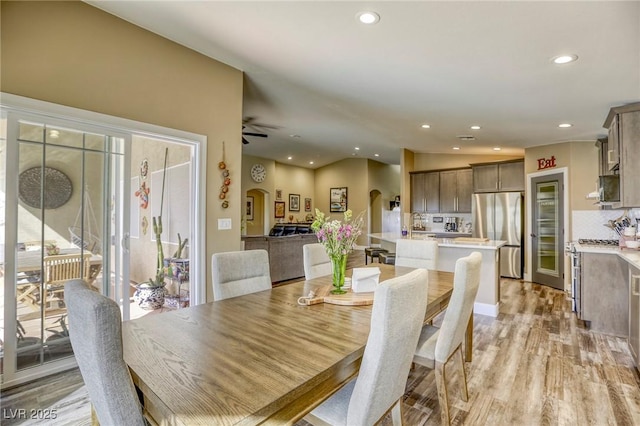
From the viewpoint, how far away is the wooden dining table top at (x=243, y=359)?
0.88 m

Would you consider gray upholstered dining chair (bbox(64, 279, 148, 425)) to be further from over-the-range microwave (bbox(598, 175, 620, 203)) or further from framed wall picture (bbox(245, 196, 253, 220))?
framed wall picture (bbox(245, 196, 253, 220))

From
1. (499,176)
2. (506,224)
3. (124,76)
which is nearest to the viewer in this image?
(124,76)

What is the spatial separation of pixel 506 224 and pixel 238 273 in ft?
18.4

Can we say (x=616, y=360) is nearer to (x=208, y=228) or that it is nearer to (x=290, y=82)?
(x=208, y=228)

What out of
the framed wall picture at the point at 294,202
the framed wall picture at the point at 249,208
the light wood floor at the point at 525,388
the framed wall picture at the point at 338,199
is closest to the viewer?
the light wood floor at the point at 525,388

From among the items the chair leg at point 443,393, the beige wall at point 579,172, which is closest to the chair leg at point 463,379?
the chair leg at point 443,393

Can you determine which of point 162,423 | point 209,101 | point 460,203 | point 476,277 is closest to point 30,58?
point 209,101

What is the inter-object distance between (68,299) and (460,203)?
24.0 feet

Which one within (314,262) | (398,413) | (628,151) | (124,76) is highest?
(124,76)

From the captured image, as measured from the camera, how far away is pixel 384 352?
1.13 m

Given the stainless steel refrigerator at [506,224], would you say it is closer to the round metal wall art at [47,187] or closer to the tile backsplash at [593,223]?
the tile backsplash at [593,223]

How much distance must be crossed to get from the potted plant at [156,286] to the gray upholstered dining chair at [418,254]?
2815mm

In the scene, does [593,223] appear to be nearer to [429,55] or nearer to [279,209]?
[429,55]

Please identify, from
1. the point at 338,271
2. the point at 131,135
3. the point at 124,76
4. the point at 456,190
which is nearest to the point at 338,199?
the point at 456,190
